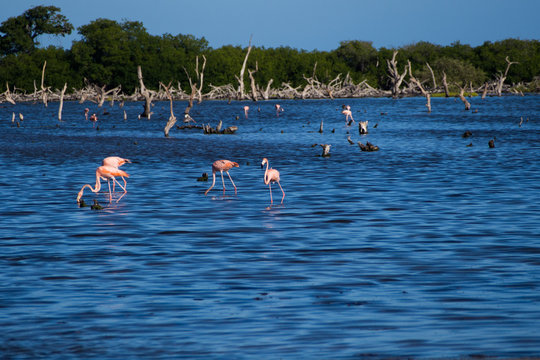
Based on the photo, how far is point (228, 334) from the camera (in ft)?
25.5

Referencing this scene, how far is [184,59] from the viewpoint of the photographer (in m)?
139

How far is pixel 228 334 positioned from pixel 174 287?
2.18 meters

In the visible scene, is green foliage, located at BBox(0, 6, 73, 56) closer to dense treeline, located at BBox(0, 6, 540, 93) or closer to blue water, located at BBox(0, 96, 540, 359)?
dense treeline, located at BBox(0, 6, 540, 93)

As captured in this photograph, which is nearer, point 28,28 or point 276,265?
point 276,265

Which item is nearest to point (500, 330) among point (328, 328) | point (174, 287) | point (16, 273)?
point (328, 328)

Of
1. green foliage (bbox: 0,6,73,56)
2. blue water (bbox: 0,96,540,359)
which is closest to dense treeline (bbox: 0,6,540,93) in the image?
green foliage (bbox: 0,6,73,56)

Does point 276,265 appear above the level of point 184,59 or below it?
below

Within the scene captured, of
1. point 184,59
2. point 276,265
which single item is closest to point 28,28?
point 184,59

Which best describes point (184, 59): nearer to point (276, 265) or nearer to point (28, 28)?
point (28, 28)

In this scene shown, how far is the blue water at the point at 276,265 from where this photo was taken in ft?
25.0

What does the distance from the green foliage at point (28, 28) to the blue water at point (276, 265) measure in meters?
128

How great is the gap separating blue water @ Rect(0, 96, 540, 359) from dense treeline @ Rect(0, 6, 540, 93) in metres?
106

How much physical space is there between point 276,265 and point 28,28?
146 m

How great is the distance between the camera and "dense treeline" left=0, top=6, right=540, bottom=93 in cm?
13300
